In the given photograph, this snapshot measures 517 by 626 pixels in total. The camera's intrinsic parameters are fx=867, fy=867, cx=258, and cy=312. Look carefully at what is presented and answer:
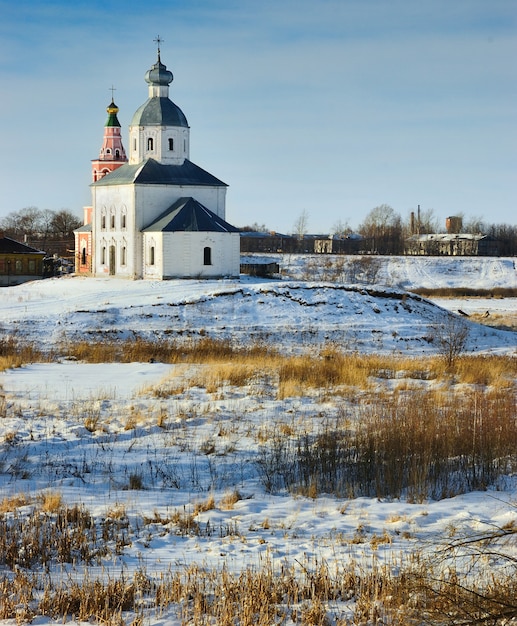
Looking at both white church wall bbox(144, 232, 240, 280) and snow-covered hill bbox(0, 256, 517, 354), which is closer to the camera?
snow-covered hill bbox(0, 256, 517, 354)

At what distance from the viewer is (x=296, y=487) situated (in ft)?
30.7

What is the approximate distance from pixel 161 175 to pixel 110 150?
51.9 ft

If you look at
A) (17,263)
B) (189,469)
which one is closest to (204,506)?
(189,469)

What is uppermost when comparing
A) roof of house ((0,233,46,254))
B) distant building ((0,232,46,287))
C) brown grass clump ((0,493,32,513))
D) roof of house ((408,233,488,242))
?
roof of house ((408,233,488,242))

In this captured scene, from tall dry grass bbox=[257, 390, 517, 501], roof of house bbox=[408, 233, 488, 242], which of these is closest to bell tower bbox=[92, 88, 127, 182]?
tall dry grass bbox=[257, 390, 517, 501]

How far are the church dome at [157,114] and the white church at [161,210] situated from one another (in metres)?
0.05

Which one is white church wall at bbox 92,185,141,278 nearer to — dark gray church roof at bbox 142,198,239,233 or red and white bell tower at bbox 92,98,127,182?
dark gray church roof at bbox 142,198,239,233

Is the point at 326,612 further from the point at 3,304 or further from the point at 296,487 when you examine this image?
the point at 3,304

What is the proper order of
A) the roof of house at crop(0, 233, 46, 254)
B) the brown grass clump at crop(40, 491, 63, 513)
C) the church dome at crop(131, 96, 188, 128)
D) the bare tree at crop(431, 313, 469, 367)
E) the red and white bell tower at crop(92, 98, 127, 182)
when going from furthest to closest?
the red and white bell tower at crop(92, 98, 127, 182)
the roof of house at crop(0, 233, 46, 254)
the church dome at crop(131, 96, 188, 128)
the bare tree at crop(431, 313, 469, 367)
the brown grass clump at crop(40, 491, 63, 513)

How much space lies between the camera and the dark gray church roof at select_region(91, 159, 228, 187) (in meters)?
43.7

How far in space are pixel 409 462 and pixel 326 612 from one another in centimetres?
410

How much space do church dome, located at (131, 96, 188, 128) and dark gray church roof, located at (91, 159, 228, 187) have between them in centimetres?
201

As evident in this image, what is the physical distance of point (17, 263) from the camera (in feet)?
182

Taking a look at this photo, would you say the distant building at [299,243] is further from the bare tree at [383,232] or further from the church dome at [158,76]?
the church dome at [158,76]
